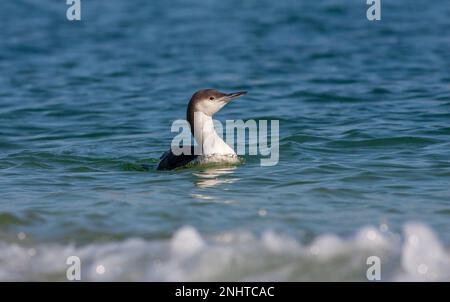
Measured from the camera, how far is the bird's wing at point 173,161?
32.8 feet

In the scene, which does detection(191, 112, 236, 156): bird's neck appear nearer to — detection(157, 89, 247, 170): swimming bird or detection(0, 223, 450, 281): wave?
detection(157, 89, 247, 170): swimming bird

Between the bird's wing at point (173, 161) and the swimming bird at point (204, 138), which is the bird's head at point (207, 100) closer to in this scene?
the swimming bird at point (204, 138)

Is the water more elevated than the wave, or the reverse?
the water

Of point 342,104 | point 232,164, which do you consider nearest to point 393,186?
point 232,164

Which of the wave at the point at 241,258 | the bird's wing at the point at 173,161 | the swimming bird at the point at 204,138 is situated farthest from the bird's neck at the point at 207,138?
the wave at the point at 241,258

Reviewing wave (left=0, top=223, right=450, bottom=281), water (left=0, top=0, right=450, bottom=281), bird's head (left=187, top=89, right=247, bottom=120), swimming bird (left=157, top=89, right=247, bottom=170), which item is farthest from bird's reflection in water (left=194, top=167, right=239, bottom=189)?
wave (left=0, top=223, right=450, bottom=281)

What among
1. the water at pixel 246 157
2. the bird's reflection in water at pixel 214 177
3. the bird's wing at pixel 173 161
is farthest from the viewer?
the bird's wing at pixel 173 161

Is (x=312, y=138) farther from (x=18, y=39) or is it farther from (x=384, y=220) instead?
(x=18, y=39)

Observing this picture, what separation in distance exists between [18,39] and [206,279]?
51.9 ft

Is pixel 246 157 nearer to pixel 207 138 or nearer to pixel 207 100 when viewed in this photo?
pixel 207 138

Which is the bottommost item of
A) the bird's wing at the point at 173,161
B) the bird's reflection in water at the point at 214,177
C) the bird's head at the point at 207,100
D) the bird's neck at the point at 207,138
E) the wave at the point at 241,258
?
the wave at the point at 241,258

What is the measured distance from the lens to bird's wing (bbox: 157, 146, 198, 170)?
9984 millimetres

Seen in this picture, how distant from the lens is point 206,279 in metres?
6.90

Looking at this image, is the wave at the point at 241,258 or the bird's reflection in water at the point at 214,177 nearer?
the wave at the point at 241,258
